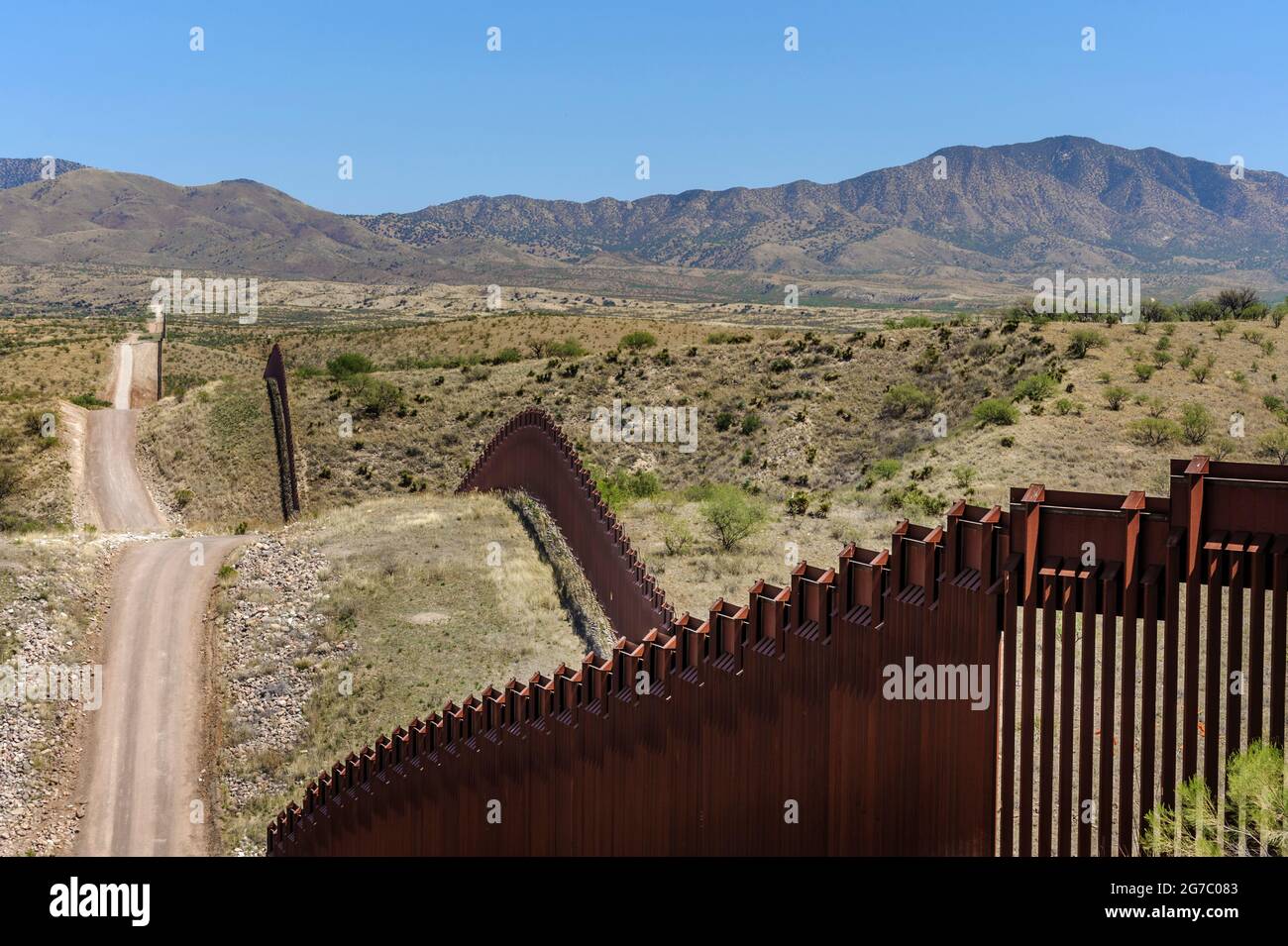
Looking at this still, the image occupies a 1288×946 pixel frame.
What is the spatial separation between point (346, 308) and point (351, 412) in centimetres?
12104

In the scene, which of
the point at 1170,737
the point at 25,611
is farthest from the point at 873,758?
the point at 25,611

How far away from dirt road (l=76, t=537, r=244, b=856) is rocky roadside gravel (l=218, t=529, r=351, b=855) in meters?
0.44

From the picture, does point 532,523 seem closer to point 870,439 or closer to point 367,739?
point 367,739

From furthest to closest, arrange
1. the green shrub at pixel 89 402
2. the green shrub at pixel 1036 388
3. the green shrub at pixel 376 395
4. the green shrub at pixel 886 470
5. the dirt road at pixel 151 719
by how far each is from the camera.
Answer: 1. the green shrub at pixel 89 402
2. the green shrub at pixel 376 395
3. the green shrub at pixel 1036 388
4. the green shrub at pixel 886 470
5. the dirt road at pixel 151 719

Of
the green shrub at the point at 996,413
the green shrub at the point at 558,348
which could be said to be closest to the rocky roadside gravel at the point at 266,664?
the green shrub at the point at 996,413

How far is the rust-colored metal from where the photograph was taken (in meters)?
38.5

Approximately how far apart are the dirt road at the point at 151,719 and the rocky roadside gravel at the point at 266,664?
17.2 inches

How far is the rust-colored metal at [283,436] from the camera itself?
126 feet

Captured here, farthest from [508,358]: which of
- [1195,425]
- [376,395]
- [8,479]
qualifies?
[1195,425]

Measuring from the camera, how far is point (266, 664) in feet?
59.9

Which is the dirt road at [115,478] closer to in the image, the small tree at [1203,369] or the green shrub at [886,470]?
the green shrub at [886,470]

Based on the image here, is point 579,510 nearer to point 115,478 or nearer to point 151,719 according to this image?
point 151,719

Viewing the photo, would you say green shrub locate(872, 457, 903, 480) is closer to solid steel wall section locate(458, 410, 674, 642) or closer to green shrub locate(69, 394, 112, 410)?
solid steel wall section locate(458, 410, 674, 642)

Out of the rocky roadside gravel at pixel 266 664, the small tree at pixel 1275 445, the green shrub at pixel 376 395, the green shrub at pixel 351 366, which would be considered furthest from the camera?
the green shrub at pixel 351 366
